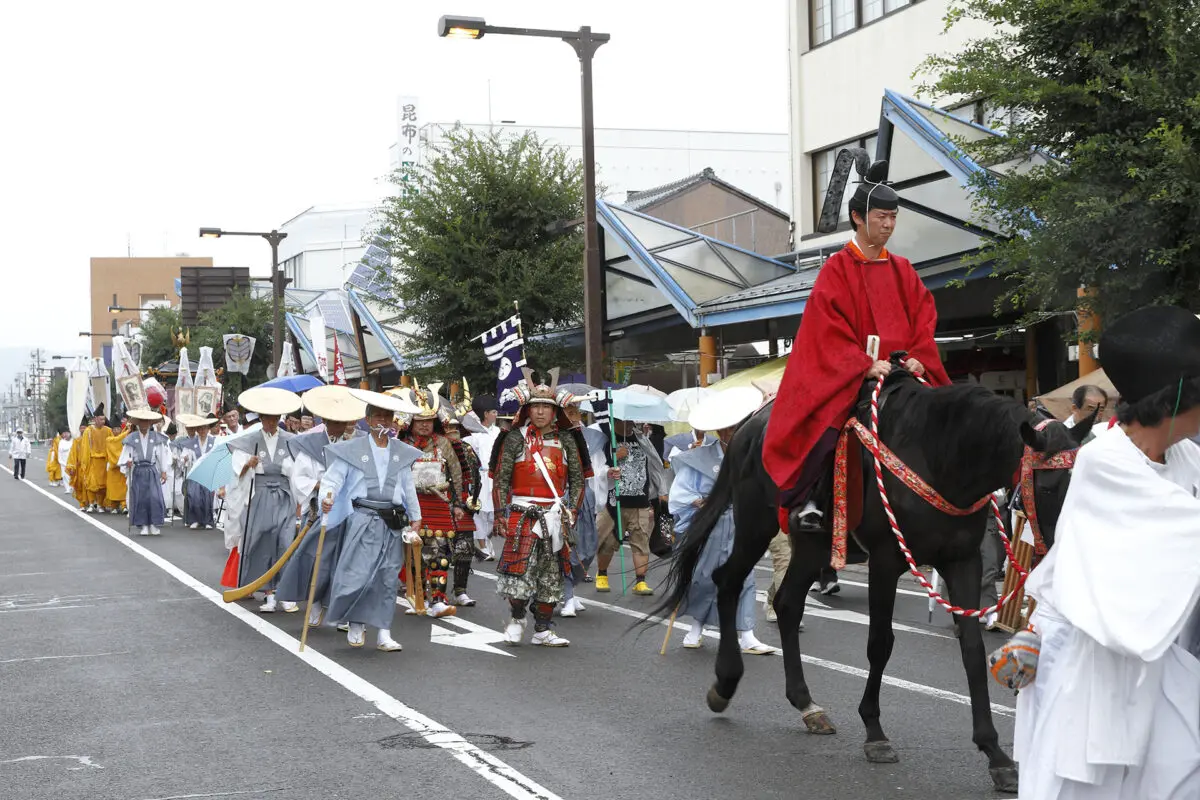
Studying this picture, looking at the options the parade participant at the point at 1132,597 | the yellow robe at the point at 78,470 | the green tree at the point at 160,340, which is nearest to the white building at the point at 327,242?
the green tree at the point at 160,340

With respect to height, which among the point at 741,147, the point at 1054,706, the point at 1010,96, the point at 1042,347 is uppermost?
the point at 741,147

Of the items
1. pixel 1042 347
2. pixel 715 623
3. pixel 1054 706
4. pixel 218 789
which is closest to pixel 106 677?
pixel 218 789

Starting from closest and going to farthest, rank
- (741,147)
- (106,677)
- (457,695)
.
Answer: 1. (457,695)
2. (106,677)
3. (741,147)

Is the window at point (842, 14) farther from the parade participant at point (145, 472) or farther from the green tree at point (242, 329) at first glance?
the green tree at point (242, 329)

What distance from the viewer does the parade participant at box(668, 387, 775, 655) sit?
32.8 feet

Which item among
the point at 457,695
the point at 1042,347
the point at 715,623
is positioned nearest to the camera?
the point at 457,695

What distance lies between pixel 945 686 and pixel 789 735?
1702 mm

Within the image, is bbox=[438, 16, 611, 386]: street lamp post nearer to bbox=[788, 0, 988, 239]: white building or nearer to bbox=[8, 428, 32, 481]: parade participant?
bbox=[788, 0, 988, 239]: white building

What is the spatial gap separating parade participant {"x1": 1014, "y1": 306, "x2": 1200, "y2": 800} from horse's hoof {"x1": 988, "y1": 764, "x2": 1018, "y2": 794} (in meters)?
2.37

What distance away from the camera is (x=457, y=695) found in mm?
8367

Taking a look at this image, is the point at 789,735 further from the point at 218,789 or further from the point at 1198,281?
the point at 1198,281

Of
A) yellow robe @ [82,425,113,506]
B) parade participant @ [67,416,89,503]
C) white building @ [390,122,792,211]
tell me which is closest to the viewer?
yellow robe @ [82,425,113,506]

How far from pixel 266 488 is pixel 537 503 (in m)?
3.61

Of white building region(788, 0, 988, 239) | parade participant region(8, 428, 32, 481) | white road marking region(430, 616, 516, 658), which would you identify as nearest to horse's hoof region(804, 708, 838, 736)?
white road marking region(430, 616, 516, 658)
